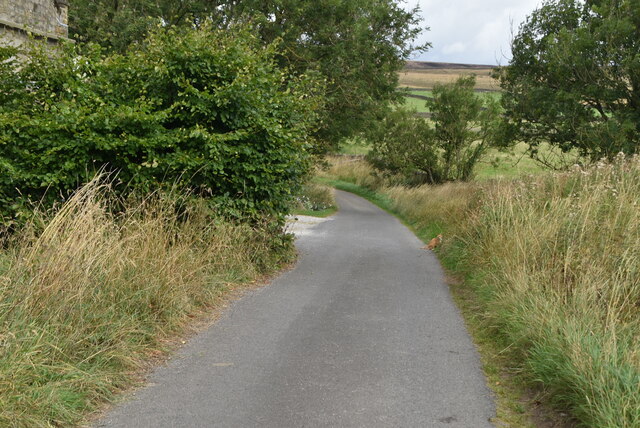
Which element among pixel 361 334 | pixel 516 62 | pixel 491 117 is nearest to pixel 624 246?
pixel 361 334

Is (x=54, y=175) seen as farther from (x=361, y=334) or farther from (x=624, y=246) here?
(x=624, y=246)

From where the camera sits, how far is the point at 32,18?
16.0 m

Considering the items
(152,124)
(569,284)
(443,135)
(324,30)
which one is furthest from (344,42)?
(569,284)

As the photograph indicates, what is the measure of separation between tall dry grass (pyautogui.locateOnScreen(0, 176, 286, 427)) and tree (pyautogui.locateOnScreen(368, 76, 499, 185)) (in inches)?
1040

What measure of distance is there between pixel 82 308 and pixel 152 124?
4.49m

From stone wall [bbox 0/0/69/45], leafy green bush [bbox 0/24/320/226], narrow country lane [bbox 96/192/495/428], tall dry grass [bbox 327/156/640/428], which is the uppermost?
stone wall [bbox 0/0/69/45]

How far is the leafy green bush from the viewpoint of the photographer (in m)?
9.09

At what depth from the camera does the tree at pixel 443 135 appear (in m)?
32.7

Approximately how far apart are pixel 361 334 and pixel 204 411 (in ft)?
9.00

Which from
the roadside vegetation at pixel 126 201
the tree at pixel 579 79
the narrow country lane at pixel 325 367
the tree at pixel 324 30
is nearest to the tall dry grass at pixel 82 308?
the roadside vegetation at pixel 126 201

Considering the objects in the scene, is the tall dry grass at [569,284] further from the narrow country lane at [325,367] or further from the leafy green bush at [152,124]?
the leafy green bush at [152,124]

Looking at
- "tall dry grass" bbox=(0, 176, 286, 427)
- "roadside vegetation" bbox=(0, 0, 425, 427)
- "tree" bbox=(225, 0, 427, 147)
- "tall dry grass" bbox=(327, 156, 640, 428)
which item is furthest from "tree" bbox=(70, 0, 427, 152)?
"tall dry grass" bbox=(0, 176, 286, 427)

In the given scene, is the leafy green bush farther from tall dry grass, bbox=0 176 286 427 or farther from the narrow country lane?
the narrow country lane

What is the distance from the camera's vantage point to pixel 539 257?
8156 millimetres
